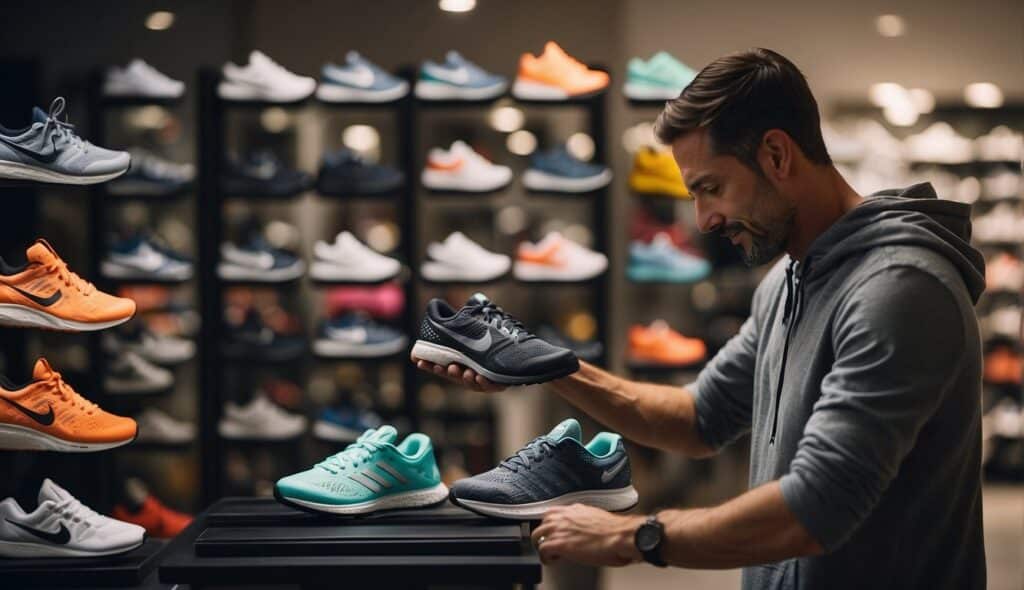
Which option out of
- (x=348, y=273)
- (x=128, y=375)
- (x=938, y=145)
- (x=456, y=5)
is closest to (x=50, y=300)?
(x=348, y=273)

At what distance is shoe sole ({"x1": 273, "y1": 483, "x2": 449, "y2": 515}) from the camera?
179 centimetres

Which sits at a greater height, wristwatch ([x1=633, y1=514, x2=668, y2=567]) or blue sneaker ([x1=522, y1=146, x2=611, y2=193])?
blue sneaker ([x1=522, y1=146, x2=611, y2=193])

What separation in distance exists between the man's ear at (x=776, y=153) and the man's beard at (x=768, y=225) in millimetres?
28

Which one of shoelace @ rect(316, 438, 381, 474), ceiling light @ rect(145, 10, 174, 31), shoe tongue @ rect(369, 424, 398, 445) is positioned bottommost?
shoelace @ rect(316, 438, 381, 474)

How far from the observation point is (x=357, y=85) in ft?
14.4

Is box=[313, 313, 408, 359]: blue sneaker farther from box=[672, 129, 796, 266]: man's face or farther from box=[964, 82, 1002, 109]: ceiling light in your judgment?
box=[964, 82, 1002, 109]: ceiling light

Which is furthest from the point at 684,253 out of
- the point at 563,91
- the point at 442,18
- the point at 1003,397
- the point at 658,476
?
the point at 1003,397

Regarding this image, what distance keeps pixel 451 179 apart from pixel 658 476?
2.17 meters

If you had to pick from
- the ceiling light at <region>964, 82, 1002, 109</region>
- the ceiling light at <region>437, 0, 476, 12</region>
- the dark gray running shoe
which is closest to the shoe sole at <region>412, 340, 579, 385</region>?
the dark gray running shoe

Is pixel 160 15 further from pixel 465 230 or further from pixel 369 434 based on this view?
pixel 369 434

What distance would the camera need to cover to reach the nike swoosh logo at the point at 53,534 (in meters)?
1.89

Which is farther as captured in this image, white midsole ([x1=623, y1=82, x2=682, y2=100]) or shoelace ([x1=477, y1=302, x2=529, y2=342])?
white midsole ([x1=623, y1=82, x2=682, y2=100])

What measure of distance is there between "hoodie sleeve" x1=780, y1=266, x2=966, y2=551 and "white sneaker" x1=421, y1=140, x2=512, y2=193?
118 inches

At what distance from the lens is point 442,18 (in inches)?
202
